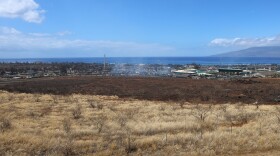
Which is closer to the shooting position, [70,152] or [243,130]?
[70,152]

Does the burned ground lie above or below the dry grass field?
below

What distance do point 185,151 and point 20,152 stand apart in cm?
542

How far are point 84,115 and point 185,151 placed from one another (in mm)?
9852

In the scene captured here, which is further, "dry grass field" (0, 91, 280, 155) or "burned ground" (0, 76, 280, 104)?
"burned ground" (0, 76, 280, 104)

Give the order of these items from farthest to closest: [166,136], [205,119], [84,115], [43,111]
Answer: [43,111]
[84,115]
[205,119]
[166,136]

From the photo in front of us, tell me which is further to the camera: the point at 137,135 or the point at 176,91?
the point at 176,91

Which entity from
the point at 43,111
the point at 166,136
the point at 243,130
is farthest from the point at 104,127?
the point at 43,111

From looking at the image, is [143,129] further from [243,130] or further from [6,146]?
[6,146]

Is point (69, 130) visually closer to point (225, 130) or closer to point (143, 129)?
point (143, 129)

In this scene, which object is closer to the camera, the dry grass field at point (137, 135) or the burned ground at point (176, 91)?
the dry grass field at point (137, 135)

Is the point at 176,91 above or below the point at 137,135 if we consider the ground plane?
below

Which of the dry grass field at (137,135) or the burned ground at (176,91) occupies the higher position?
the dry grass field at (137,135)

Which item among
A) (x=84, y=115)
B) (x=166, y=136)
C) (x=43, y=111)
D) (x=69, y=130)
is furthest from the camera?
(x=43, y=111)

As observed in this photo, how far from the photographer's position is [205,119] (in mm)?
19875
